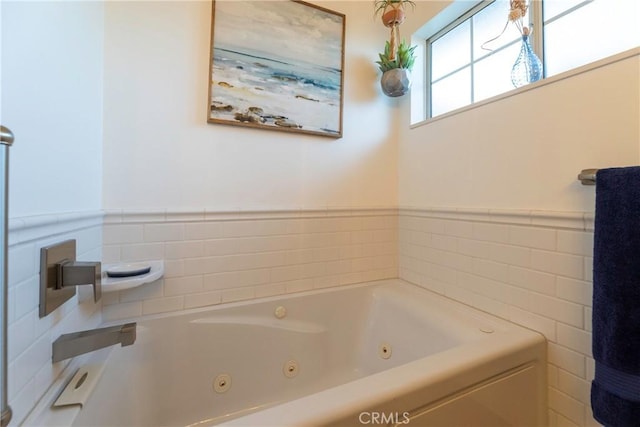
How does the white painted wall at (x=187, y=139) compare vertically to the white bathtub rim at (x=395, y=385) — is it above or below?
above

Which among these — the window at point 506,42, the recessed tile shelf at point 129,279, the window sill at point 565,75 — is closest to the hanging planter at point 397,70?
the window at point 506,42

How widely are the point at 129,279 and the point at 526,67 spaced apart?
5.98ft

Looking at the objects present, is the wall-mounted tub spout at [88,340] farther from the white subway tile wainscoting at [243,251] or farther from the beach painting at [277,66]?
the beach painting at [277,66]

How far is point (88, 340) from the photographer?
85cm

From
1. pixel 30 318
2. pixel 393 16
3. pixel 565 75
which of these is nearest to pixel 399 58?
pixel 393 16

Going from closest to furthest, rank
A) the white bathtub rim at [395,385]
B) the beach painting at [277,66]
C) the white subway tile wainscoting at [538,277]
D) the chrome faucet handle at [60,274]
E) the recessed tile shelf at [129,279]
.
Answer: the white bathtub rim at [395,385]
the chrome faucet handle at [60,274]
the white subway tile wainscoting at [538,277]
the recessed tile shelf at [129,279]
the beach painting at [277,66]

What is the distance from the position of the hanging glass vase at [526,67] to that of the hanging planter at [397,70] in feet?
1.68

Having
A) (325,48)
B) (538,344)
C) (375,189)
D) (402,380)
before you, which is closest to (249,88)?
(325,48)

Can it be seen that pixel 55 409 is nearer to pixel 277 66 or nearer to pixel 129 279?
pixel 129 279

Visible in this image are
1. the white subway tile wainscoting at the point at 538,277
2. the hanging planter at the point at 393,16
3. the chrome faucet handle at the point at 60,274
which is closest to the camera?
the chrome faucet handle at the point at 60,274

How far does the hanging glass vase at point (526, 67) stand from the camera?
3.51 feet

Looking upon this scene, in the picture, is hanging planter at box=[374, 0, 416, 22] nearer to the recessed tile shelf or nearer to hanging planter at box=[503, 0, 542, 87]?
hanging planter at box=[503, 0, 542, 87]

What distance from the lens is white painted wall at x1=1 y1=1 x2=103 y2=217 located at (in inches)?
25.3

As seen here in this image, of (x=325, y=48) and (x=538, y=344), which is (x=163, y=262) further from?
(x=538, y=344)
